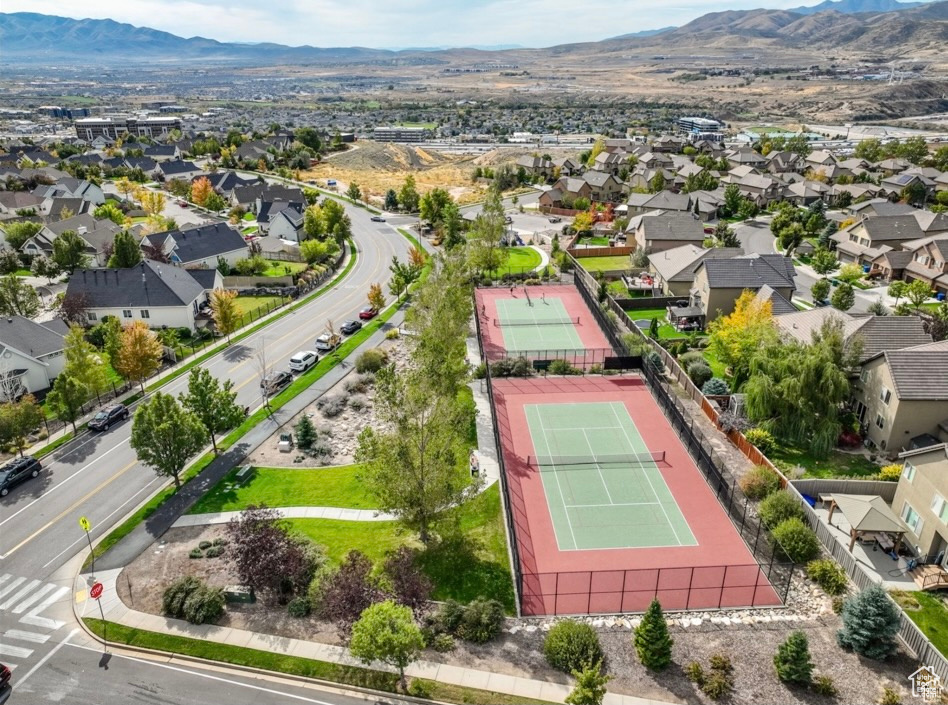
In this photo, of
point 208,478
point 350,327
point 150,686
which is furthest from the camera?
point 350,327

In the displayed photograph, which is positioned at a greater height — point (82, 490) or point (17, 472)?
point (17, 472)

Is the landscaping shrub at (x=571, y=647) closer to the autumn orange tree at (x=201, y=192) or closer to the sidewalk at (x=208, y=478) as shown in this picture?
the sidewalk at (x=208, y=478)

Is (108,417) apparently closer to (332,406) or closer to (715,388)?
(332,406)

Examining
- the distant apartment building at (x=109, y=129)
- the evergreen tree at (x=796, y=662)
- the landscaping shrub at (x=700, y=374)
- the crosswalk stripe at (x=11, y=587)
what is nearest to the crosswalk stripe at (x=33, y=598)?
the crosswalk stripe at (x=11, y=587)

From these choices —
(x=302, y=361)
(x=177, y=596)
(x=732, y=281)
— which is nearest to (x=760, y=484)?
(x=732, y=281)

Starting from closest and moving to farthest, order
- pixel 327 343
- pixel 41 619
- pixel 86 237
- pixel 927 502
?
pixel 41 619 < pixel 927 502 < pixel 327 343 < pixel 86 237

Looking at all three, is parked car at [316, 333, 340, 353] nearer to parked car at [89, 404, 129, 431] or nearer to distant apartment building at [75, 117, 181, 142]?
parked car at [89, 404, 129, 431]

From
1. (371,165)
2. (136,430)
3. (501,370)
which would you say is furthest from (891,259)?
(371,165)
